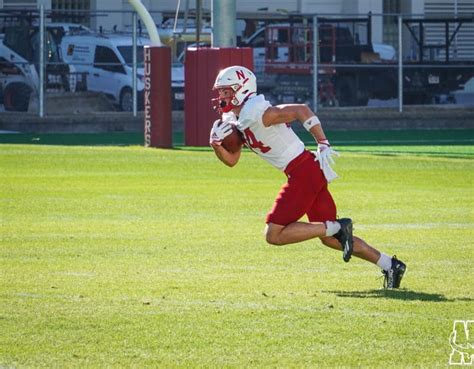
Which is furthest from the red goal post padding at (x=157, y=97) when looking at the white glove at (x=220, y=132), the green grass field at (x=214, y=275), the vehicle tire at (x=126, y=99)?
the white glove at (x=220, y=132)

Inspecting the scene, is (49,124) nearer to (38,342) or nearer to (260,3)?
(260,3)

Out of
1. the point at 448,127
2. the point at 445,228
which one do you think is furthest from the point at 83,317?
the point at 448,127

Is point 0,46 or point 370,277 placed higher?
point 0,46

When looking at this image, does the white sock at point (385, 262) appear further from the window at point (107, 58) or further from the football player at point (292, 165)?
the window at point (107, 58)

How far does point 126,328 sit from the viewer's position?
9.18m

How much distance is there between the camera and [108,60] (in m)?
38.0

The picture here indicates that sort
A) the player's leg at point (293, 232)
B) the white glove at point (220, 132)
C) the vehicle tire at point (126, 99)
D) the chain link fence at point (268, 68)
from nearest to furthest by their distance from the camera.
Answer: the player's leg at point (293, 232) → the white glove at point (220, 132) → the chain link fence at point (268, 68) → the vehicle tire at point (126, 99)

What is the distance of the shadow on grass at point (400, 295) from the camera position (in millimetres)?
10417

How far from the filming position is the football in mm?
11648

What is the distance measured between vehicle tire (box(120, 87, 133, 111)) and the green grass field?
14.6 m

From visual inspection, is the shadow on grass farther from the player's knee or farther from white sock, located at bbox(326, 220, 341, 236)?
the player's knee

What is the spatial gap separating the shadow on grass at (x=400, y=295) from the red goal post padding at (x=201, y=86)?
1699 cm

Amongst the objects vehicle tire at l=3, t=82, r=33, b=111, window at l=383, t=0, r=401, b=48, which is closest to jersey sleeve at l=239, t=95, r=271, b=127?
vehicle tire at l=3, t=82, r=33, b=111

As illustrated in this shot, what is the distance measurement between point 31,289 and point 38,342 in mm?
2246
